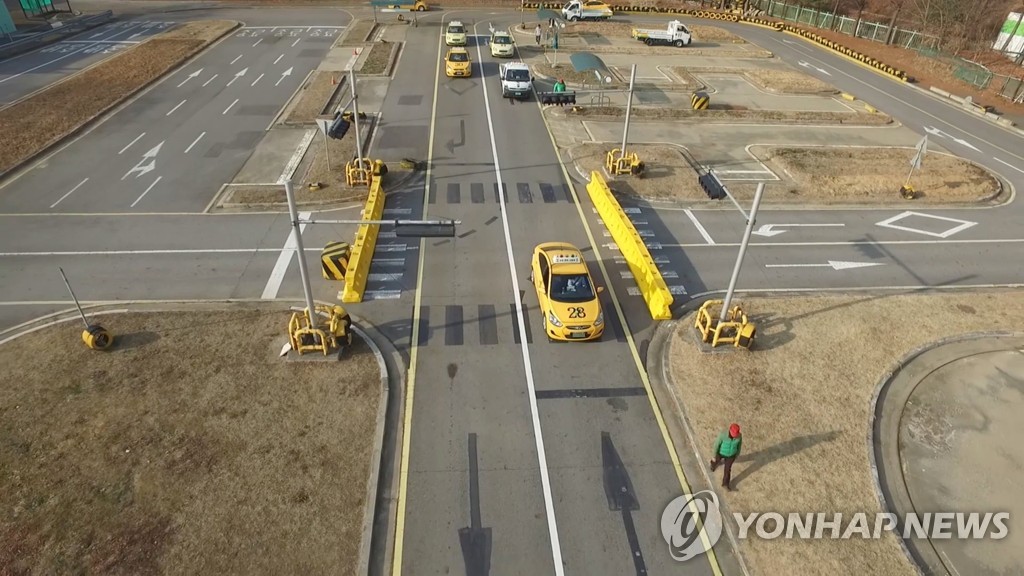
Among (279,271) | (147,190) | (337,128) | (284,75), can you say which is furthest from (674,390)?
(284,75)

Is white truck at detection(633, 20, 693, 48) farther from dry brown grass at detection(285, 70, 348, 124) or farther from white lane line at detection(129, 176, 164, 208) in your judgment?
white lane line at detection(129, 176, 164, 208)

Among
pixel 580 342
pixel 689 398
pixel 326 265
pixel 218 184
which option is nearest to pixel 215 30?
pixel 218 184

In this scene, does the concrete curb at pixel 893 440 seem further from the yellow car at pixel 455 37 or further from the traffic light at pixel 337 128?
the yellow car at pixel 455 37

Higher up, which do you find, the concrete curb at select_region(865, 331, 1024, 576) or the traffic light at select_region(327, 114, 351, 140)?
the traffic light at select_region(327, 114, 351, 140)

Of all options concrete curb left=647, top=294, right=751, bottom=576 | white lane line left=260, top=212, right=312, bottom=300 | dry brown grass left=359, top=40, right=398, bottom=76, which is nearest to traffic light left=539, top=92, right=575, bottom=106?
dry brown grass left=359, top=40, right=398, bottom=76

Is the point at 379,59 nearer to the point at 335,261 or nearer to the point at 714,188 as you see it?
the point at 335,261
